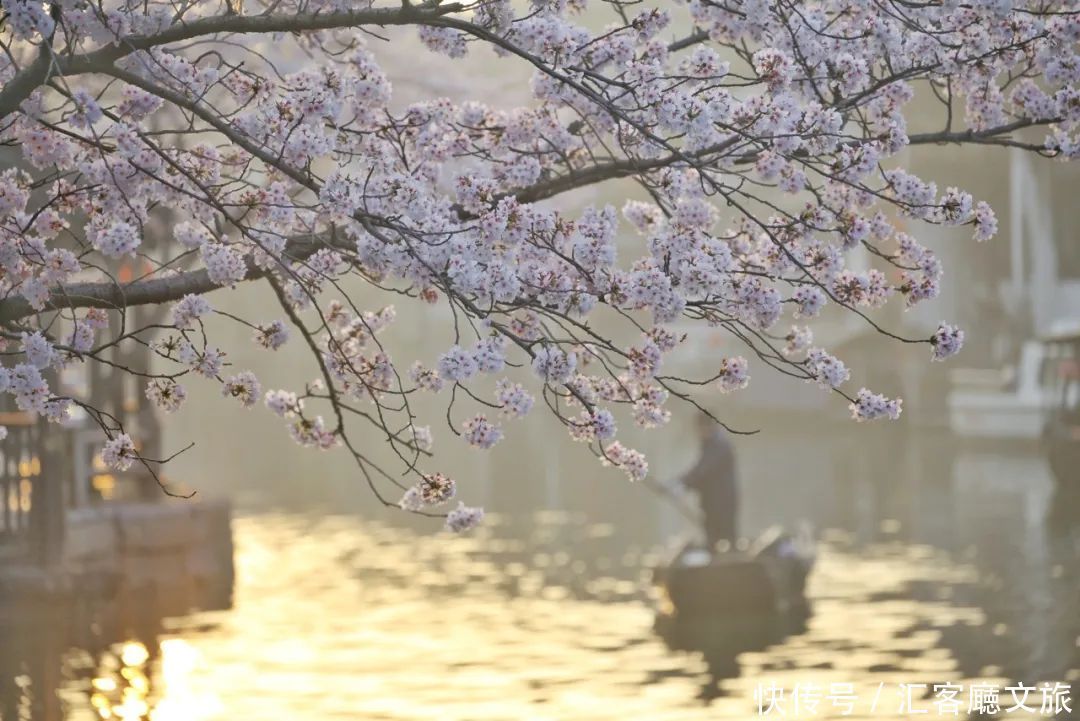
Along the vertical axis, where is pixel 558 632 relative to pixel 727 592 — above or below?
below

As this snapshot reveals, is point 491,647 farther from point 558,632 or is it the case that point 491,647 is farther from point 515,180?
point 515,180

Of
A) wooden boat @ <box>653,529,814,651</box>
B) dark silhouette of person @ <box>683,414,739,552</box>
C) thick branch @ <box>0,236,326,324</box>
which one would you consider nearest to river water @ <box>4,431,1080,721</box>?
wooden boat @ <box>653,529,814,651</box>

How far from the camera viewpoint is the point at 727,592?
57.7 feet

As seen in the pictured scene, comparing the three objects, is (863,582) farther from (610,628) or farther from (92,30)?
(92,30)

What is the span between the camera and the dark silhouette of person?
18.1 meters

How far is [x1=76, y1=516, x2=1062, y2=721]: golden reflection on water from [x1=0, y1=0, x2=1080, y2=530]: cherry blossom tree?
451cm

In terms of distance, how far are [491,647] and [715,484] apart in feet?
11.4

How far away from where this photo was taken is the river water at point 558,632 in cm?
1352

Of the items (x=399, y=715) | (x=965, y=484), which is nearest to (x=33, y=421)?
(x=399, y=715)

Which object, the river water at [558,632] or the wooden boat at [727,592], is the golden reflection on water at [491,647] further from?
the wooden boat at [727,592]

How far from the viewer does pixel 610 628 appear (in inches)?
664

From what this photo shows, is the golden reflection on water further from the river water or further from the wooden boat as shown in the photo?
the wooden boat

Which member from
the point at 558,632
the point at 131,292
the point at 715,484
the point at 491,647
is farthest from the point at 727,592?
the point at 131,292

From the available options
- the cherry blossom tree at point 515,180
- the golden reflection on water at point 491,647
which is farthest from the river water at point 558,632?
the cherry blossom tree at point 515,180
